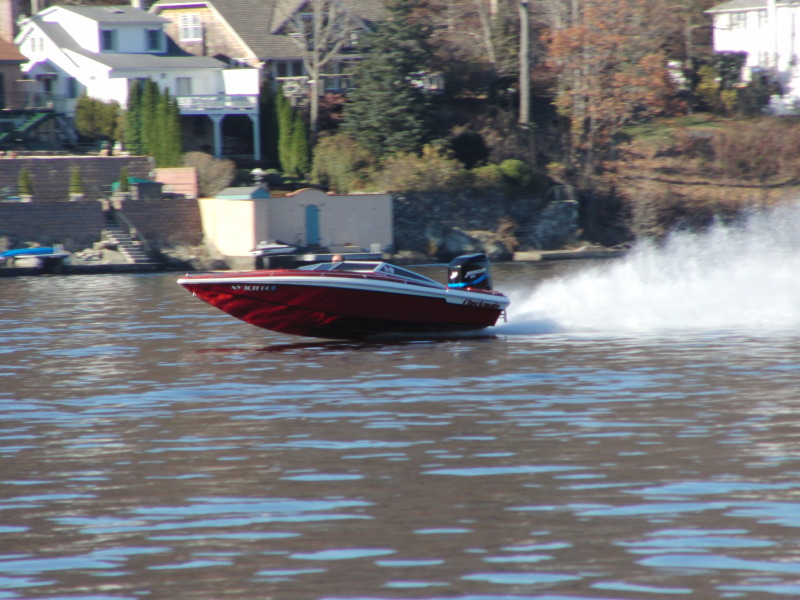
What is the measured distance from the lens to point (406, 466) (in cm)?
1175

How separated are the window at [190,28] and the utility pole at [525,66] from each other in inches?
711

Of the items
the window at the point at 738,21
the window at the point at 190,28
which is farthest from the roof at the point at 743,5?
the window at the point at 190,28

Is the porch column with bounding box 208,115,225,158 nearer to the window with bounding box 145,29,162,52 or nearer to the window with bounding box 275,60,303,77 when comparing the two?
the window with bounding box 145,29,162,52

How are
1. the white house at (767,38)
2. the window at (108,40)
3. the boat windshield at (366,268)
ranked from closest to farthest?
1. the boat windshield at (366,268)
2. the window at (108,40)
3. the white house at (767,38)

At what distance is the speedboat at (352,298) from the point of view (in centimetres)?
1995

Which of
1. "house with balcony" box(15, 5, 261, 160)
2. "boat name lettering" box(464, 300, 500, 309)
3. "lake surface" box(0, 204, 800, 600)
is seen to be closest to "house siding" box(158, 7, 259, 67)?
"house with balcony" box(15, 5, 261, 160)

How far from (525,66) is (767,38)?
19.0 meters

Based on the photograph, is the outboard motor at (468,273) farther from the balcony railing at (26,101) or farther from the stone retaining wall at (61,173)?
the balcony railing at (26,101)

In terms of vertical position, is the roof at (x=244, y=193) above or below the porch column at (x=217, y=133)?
below

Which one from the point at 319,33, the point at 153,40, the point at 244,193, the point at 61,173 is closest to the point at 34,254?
the point at 61,173

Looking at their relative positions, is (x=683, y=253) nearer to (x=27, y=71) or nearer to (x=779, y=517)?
(x=27, y=71)

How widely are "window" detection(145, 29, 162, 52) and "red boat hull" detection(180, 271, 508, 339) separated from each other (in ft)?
Answer: 148

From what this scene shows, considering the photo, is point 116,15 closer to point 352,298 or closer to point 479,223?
point 479,223

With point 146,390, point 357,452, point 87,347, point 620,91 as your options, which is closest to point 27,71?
point 620,91
